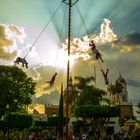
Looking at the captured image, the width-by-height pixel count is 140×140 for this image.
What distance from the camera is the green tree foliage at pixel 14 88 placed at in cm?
5712

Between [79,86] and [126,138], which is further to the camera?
[79,86]

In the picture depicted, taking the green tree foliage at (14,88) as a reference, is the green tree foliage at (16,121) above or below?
below

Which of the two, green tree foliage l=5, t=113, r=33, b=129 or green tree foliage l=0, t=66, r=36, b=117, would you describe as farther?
green tree foliage l=0, t=66, r=36, b=117

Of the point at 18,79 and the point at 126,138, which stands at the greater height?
the point at 18,79

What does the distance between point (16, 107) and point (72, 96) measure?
20.1m

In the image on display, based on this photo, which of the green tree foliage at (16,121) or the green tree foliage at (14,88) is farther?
the green tree foliage at (14,88)

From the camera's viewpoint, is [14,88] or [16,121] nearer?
[16,121]

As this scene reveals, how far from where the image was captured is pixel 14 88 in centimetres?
5875

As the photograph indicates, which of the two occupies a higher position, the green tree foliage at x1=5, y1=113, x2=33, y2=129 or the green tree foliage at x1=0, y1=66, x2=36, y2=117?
the green tree foliage at x1=0, y1=66, x2=36, y2=117

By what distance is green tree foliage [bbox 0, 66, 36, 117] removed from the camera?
2249 inches

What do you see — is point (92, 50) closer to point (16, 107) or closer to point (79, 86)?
point (16, 107)

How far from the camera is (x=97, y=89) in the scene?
74.2 metres

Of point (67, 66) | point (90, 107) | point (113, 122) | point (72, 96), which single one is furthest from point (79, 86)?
point (67, 66)

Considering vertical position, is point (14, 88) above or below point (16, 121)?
above
